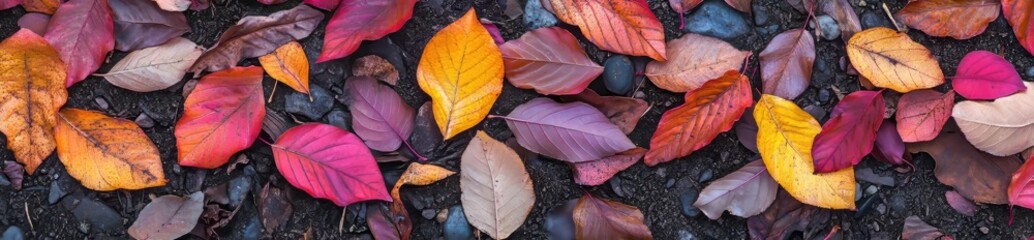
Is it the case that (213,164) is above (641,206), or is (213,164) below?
above

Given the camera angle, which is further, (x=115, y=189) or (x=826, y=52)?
(x=826, y=52)

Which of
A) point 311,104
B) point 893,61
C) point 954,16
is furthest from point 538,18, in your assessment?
point 954,16

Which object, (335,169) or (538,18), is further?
(538,18)

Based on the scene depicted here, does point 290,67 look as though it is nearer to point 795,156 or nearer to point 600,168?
point 600,168

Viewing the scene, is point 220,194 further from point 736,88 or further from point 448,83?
point 736,88

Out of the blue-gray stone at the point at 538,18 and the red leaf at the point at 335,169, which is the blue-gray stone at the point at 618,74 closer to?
the blue-gray stone at the point at 538,18

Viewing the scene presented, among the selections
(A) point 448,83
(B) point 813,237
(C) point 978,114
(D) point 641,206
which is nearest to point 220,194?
(A) point 448,83

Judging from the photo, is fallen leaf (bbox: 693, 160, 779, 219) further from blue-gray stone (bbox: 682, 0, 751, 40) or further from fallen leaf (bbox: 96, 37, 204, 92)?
fallen leaf (bbox: 96, 37, 204, 92)
